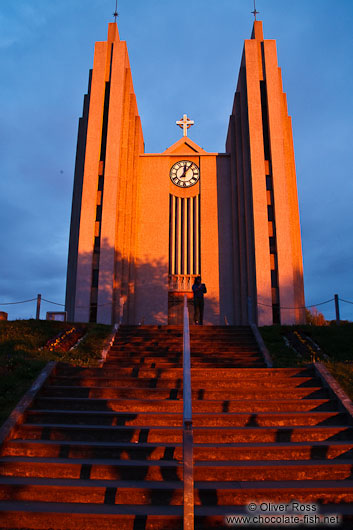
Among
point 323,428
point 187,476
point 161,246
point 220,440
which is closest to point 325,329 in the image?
point 323,428

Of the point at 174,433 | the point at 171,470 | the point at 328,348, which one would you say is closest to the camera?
the point at 171,470

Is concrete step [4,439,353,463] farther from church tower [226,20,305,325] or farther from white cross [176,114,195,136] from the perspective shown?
white cross [176,114,195,136]

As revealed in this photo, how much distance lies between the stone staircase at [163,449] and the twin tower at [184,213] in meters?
11.6

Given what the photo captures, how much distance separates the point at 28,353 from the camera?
8336 mm

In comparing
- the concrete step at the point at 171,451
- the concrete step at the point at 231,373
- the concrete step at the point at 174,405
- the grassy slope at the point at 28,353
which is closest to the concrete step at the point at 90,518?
the concrete step at the point at 171,451

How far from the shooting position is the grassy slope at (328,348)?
7.18m

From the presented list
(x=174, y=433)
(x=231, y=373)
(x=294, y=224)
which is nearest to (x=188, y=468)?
(x=174, y=433)

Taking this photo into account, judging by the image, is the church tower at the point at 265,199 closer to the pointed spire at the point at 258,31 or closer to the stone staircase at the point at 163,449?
the pointed spire at the point at 258,31

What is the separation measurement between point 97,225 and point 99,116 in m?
5.90

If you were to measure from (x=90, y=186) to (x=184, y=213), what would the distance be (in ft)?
18.1

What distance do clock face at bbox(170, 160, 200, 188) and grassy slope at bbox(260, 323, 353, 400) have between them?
42.5 feet

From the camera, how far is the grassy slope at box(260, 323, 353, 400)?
7176mm

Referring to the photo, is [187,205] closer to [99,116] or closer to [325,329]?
[99,116]

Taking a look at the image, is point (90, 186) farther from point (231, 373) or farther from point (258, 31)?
point (231, 373)
